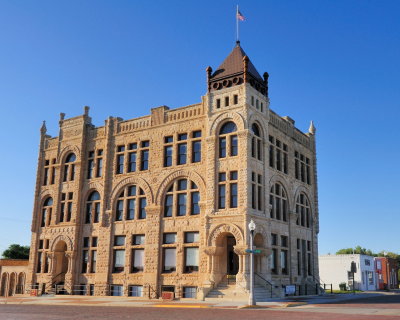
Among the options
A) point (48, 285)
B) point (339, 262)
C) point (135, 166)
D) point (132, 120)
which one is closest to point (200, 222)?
point (135, 166)

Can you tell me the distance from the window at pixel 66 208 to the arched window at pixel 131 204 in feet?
20.5

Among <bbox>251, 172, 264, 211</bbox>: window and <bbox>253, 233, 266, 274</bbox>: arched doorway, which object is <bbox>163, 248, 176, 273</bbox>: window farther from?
<bbox>251, 172, 264, 211</bbox>: window

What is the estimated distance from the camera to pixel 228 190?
37469 mm

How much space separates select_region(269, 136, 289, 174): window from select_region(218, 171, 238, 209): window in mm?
6008

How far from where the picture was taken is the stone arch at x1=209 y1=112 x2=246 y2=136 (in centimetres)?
3794

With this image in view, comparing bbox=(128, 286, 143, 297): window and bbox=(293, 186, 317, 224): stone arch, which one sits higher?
bbox=(293, 186, 317, 224): stone arch

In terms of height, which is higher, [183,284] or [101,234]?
[101,234]

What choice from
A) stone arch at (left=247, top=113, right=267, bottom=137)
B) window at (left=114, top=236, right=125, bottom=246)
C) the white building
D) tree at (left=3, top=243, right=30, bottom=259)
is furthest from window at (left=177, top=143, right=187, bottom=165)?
tree at (left=3, top=243, right=30, bottom=259)

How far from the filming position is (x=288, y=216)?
4419cm

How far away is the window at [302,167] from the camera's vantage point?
47.8 m

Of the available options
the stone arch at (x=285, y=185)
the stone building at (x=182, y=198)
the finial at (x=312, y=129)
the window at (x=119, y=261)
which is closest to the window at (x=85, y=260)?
the stone building at (x=182, y=198)

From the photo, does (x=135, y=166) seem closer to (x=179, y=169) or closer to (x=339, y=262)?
(x=179, y=169)

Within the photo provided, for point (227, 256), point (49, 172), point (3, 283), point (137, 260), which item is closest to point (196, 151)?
point (227, 256)

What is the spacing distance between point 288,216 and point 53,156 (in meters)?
26.0
